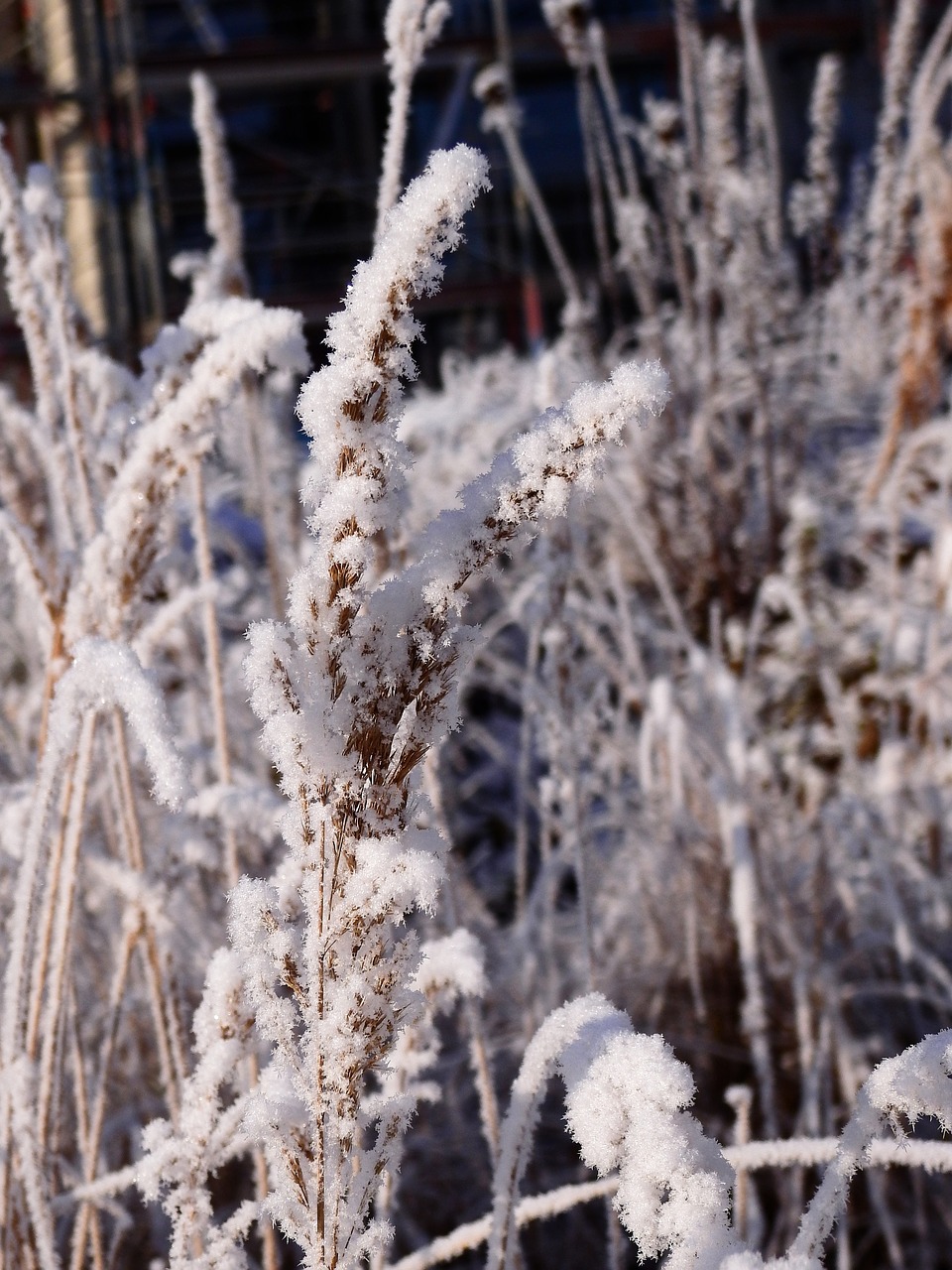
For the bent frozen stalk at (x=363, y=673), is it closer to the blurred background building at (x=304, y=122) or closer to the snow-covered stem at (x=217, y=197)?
the snow-covered stem at (x=217, y=197)

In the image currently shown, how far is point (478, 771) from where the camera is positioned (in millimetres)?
2389

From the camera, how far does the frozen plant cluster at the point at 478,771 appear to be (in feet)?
1.24

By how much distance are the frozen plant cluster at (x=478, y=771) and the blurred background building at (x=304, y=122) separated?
12.2 ft

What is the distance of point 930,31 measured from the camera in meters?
8.84

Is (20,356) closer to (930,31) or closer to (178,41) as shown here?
(178,41)

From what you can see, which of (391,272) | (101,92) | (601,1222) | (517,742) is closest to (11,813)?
(391,272)

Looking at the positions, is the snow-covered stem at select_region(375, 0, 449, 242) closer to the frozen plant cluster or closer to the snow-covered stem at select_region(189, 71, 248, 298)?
the frozen plant cluster

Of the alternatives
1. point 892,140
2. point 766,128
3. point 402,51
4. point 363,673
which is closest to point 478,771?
point 766,128

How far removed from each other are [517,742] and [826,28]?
772cm

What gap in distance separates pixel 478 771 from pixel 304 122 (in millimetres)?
8228

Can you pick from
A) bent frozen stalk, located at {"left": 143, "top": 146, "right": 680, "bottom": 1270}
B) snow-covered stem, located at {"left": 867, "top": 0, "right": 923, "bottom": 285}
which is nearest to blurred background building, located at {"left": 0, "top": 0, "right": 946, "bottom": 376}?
snow-covered stem, located at {"left": 867, "top": 0, "right": 923, "bottom": 285}

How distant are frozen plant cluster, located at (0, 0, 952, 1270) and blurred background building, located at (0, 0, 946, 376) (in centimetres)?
371

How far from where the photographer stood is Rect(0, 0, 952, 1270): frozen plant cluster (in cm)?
38

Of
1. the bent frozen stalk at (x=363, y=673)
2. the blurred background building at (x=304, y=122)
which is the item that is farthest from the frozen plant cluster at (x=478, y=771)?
the blurred background building at (x=304, y=122)
